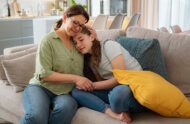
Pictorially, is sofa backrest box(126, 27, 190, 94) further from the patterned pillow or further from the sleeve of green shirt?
the sleeve of green shirt

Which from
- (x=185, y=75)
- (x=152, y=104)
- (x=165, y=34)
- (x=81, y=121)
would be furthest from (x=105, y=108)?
(x=165, y=34)

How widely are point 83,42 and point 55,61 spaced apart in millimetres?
234

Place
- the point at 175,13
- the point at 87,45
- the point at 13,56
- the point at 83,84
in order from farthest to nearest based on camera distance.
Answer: the point at 175,13, the point at 13,56, the point at 87,45, the point at 83,84

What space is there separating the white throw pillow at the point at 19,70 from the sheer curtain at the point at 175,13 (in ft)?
17.3

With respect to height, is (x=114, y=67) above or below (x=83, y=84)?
above

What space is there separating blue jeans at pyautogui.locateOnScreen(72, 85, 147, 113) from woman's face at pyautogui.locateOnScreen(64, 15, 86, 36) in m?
0.40

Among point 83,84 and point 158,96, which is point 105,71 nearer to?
point 83,84

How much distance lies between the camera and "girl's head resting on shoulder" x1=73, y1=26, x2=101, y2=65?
165 centimetres

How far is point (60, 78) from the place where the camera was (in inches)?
62.2

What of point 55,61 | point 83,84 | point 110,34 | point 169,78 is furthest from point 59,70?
point 169,78

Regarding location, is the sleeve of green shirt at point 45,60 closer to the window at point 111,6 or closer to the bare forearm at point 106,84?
the bare forearm at point 106,84

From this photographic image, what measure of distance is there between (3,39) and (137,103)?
3.65 m

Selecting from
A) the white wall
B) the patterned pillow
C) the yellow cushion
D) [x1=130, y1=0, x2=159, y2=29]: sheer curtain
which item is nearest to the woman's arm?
the yellow cushion

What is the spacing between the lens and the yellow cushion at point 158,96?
127 cm
